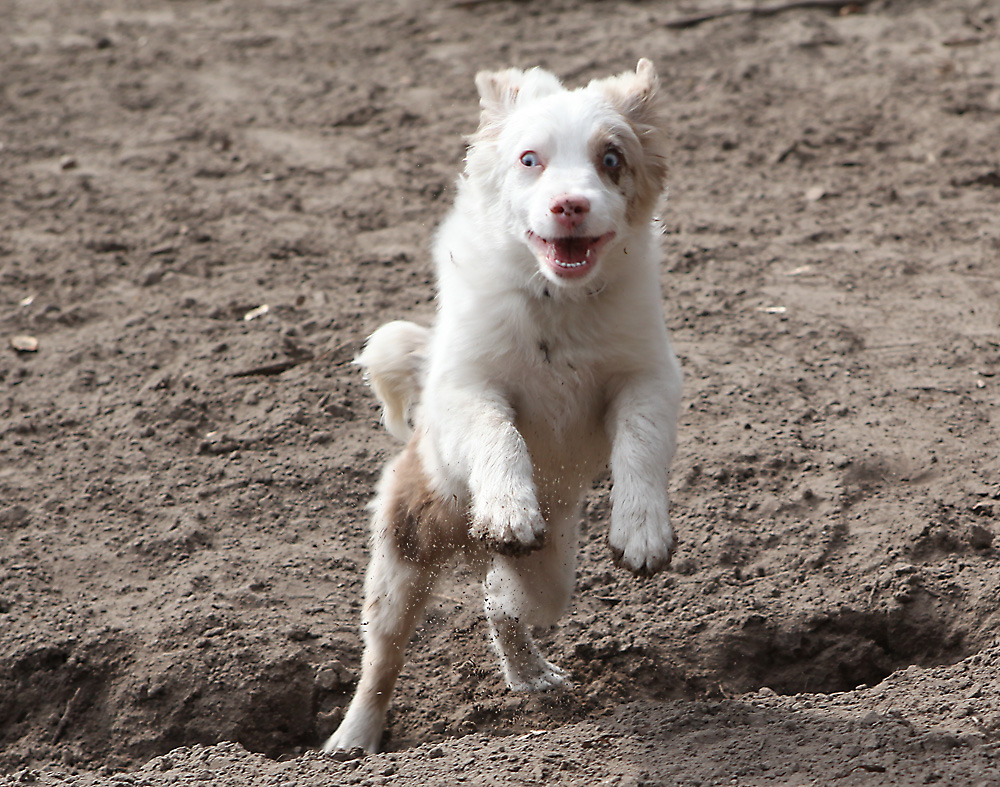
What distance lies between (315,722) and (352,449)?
146 centimetres

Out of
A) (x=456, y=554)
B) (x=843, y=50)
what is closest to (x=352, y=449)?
(x=456, y=554)

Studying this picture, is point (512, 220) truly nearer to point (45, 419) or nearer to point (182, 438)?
point (182, 438)

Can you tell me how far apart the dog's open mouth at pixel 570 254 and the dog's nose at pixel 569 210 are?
8 cm

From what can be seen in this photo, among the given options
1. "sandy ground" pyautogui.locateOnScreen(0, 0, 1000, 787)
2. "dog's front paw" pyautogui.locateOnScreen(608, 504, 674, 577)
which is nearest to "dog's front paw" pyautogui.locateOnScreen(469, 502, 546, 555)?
"dog's front paw" pyautogui.locateOnScreen(608, 504, 674, 577)

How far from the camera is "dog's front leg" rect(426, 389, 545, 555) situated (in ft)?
11.2

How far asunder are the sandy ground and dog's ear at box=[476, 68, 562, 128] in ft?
6.50

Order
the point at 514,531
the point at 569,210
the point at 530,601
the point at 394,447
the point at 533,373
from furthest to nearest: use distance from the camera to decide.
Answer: the point at 394,447, the point at 530,601, the point at 533,373, the point at 569,210, the point at 514,531

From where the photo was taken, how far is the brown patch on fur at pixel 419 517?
4086 mm

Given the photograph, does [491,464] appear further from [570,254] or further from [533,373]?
[570,254]

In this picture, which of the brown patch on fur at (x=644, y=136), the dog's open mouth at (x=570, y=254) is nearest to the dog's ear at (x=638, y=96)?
the brown patch on fur at (x=644, y=136)

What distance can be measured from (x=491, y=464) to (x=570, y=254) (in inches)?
29.3

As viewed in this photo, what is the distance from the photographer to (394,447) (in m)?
5.48

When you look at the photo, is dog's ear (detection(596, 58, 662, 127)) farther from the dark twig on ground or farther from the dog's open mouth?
the dark twig on ground

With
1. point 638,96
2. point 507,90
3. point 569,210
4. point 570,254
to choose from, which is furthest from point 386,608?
point 638,96
